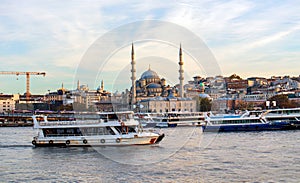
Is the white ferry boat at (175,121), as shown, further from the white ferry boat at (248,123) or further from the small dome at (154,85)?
the small dome at (154,85)

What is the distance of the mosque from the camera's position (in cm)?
5731

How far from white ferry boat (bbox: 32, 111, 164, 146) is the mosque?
29319 mm

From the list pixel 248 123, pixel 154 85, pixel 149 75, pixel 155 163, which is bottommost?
pixel 155 163

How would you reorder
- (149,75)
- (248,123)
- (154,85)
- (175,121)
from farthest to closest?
1. (149,75)
2. (154,85)
3. (175,121)
4. (248,123)

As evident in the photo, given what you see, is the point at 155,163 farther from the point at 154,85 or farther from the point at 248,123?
the point at 154,85

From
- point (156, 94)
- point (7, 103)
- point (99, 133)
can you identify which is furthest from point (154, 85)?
point (99, 133)

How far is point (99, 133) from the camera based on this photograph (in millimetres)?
18297

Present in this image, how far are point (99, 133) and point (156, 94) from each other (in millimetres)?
53415

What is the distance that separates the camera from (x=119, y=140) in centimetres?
1800

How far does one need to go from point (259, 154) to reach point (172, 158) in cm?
284

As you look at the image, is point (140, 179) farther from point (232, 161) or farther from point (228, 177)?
point (232, 161)

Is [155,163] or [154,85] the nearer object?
[155,163]

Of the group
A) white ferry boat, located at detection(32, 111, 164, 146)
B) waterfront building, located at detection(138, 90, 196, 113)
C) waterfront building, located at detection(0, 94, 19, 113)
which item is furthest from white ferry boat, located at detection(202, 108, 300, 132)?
waterfront building, located at detection(0, 94, 19, 113)

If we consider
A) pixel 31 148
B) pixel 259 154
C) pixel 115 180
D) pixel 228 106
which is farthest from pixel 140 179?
pixel 228 106
